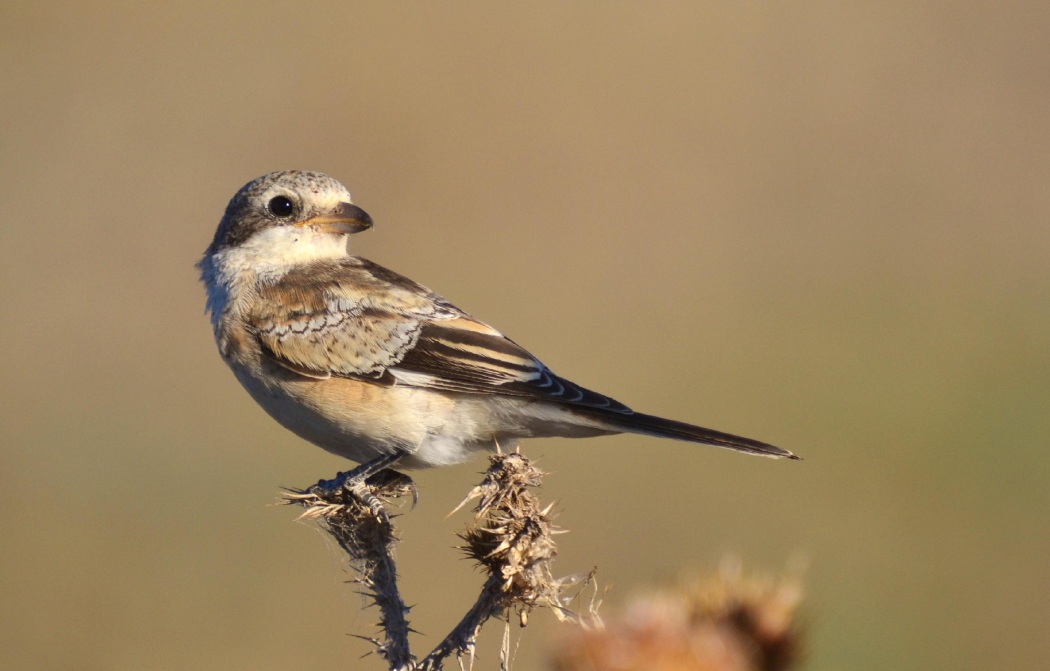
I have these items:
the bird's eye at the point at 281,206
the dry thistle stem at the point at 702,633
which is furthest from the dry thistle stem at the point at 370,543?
the bird's eye at the point at 281,206

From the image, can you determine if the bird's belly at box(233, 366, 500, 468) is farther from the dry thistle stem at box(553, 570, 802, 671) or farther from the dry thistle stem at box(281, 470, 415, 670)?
the dry thistle stem at box(553, 570, 802, 671)

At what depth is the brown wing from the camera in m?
5.85

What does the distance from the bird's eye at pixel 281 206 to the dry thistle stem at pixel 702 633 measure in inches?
173

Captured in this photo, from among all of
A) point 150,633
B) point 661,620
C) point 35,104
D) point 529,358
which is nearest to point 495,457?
point 661,620

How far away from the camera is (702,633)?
2619 millimetres

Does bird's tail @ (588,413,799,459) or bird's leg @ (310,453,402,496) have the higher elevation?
bird's tail @ (588,413,799,459)

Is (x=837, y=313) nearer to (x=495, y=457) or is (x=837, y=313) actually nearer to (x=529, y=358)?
(x=529, y=358)

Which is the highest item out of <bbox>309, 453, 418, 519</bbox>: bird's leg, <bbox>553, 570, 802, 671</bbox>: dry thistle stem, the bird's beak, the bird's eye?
the bird's eye

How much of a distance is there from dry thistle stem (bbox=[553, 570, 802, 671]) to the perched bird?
2.50 m

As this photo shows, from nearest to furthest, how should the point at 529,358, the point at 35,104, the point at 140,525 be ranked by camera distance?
the point at 529,358, the point at 140,525, the point at 35,104

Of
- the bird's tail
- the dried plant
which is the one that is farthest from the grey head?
the dried plant

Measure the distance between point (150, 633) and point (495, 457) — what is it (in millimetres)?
6324

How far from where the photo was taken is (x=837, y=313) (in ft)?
50.3

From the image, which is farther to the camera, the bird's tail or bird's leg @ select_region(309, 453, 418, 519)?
the bird's tail
